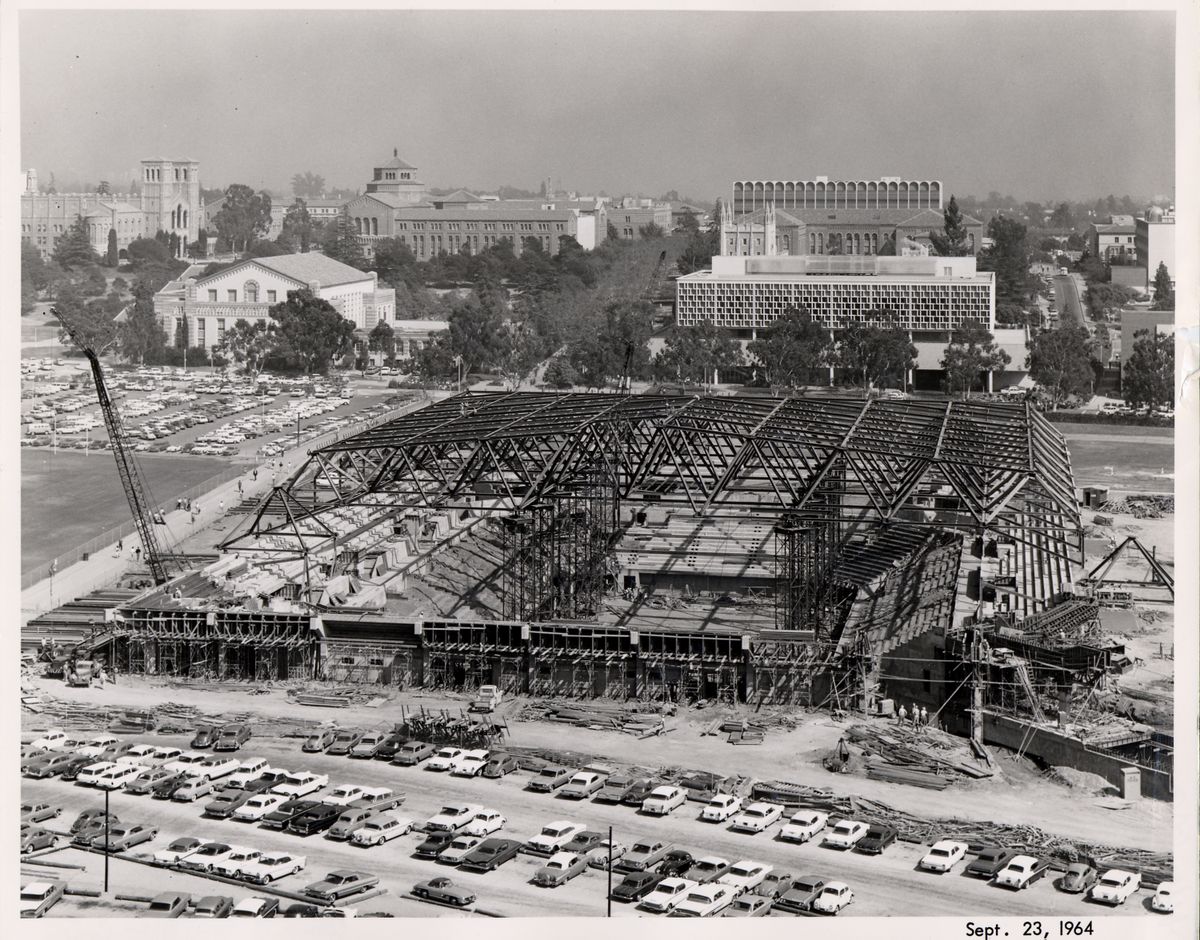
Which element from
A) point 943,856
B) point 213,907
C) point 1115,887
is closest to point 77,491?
point 213,907

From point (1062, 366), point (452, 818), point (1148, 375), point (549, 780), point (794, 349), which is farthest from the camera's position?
point (794, 349)

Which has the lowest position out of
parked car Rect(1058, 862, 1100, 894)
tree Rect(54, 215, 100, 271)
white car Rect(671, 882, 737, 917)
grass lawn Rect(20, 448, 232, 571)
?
parked car Rect(1058, 862, 1100, 894)

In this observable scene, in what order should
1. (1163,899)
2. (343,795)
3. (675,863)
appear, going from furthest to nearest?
(343,795) → (675,863) → (1163,899)

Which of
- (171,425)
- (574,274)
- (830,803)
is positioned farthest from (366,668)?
(574,274)

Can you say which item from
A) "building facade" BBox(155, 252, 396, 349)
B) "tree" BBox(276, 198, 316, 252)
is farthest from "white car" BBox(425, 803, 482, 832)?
"tree" BBox(276, 198, 316, 252)

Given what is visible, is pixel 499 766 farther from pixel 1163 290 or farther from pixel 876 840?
pixel 1163 290

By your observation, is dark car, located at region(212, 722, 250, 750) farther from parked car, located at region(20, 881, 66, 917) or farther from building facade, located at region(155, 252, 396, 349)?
building facade, located at region(155, 252, 396, 349)
